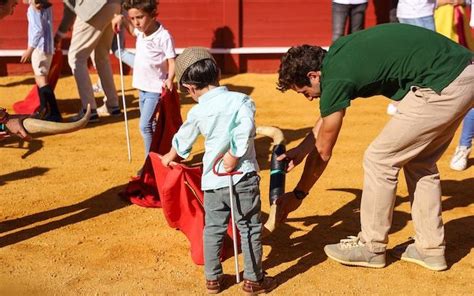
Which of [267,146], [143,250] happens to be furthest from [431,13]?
[143,250]

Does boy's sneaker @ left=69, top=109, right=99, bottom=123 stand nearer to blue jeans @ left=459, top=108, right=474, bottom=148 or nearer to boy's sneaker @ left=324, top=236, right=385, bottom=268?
blue jeans @ left=459, top=108, right=474, bottom=148

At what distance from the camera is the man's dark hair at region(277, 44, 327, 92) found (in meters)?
4.29

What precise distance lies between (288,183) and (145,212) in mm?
1296

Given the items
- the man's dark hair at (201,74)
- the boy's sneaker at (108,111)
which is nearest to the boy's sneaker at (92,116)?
the boy's sneaker at (108,111)

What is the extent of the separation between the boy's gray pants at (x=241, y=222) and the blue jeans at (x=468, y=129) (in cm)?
291

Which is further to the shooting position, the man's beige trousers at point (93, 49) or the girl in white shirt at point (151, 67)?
the man's beige trousers at point (93, 49)

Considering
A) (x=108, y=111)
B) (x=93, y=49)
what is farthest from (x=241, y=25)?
(x=93, y=49)

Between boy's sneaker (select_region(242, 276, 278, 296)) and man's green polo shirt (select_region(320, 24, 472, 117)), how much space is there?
105 centimetres

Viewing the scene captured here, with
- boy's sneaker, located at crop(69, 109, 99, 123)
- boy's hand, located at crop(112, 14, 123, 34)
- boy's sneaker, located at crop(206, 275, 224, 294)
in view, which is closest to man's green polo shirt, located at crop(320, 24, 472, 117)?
boy's sneaker, located at crop(206, 275, 224, 294)

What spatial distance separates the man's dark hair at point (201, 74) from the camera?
4.21m

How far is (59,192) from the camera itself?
627 cm

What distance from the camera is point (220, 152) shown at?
428 centimetres

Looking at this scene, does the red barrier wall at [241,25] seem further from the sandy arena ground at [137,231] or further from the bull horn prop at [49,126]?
the bull horn prop at [49,126]

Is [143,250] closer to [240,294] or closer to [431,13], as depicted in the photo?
[240,294]
